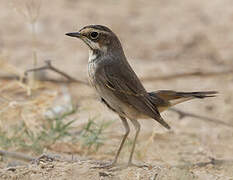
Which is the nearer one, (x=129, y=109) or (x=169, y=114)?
(x=129, y=109)

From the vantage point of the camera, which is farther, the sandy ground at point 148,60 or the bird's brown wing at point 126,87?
the sandy ground at point 148,60

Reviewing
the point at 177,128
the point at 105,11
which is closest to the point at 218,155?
the point at 177,128

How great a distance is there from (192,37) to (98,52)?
208 inches

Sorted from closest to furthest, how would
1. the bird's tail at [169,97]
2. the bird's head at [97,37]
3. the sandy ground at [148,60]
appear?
the bird's head at [97,37]
the bird's tail at [169,97]
the sandy ground at [148,60]

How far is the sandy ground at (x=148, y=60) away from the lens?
292 inches

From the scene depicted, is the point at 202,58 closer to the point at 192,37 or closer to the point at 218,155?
the point at 192,37

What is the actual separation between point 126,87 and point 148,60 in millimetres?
4682

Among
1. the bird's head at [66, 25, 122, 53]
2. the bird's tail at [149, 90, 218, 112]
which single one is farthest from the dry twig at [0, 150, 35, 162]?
the bird's tail at [149, 90, 218, 112]

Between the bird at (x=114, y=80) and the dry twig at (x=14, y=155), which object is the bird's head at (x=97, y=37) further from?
the dry twig at (x=14, y=155)

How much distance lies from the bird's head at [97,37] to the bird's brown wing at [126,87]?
0.22 metres

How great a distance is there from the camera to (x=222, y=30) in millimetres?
11438

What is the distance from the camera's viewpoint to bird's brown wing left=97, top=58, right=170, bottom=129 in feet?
20.5

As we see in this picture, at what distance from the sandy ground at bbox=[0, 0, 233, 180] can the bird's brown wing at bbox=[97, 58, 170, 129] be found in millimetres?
648

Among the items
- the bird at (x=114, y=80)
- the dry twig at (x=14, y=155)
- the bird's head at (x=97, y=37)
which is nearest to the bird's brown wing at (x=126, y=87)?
the bird at (x=114, y=80)
